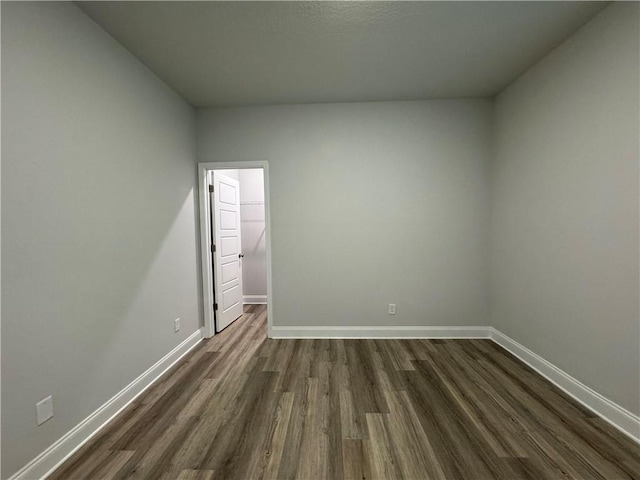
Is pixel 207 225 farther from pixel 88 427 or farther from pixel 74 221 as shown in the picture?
pixel 88 427

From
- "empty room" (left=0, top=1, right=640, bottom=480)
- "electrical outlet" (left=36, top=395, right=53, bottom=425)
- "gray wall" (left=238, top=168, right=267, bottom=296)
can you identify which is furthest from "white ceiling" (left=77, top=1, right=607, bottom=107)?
"electrical outlet" (left=36, top=395, right=53, bottom=425)

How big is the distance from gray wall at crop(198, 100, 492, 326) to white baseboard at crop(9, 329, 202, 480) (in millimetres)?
1313

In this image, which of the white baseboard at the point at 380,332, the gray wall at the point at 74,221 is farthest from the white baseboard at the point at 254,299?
the gray wall at the point at 74,221

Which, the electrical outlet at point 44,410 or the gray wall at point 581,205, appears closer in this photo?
the electrical outlet at point 44,410

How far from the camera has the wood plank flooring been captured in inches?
56.3

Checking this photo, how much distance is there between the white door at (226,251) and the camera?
3.31m

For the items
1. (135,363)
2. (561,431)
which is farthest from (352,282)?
(135,363)

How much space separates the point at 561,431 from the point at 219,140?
3.93 meters

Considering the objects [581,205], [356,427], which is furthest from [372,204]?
[356,427]

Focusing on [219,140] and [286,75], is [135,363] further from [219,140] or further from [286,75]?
[286,75]

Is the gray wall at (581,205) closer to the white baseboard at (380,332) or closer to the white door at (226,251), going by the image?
the white baseboard at (380,332)

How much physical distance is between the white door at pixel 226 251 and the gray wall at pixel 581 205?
3.35 metres

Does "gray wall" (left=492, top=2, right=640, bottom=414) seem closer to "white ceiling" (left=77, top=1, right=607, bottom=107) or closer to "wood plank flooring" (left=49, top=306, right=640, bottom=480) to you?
"white ceiling" (left=77, top=1, right=607, bottom=107)

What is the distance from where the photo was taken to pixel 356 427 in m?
1.72
